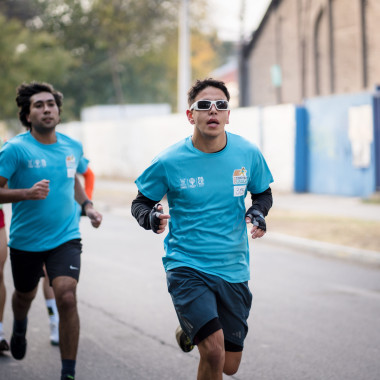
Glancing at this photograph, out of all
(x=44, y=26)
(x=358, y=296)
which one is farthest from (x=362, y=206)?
(x=44, y=26)

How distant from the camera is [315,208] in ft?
52.8

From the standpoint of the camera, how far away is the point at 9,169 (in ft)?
16.5

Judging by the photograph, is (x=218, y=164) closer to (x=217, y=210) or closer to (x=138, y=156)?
(x=217, y=210)

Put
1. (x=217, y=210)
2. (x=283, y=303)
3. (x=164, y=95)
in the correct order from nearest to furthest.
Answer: (x=217, y=210), (x=283, y=303), (x=164, y=95)

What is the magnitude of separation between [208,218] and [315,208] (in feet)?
40.7

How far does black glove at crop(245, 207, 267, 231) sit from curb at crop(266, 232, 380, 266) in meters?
6.28

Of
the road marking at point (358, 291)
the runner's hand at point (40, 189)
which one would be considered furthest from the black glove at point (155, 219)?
the road marking at point (358, 291)

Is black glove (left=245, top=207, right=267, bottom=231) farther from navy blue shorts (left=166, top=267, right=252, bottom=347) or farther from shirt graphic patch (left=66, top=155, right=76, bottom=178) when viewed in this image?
shirt graphic patch (left=66, top=155, right=76, bottom=178)

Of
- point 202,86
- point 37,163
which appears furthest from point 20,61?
point 202,86

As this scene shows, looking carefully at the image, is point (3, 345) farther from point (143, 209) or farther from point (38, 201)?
point (143, 209)

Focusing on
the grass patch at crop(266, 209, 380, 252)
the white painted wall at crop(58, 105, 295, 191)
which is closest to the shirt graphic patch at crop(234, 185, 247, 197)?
the grass patch at crop(266, 209, 380, 252)

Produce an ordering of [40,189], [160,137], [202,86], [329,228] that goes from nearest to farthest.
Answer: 1. [202,86]
2. [40,189]
3. [329,228]
4. [160,137]

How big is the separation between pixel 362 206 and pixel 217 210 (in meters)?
12.5

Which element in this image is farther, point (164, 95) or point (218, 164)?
point (164, 95)
